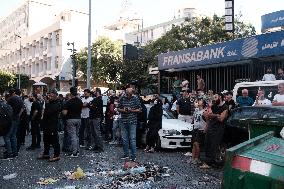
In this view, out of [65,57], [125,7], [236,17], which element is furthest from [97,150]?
[125,7]

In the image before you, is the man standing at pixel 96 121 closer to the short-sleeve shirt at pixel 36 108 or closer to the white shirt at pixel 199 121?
the short-sleeve shirt at pixel 36 108

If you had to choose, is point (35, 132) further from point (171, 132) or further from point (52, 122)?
point (171, 132)

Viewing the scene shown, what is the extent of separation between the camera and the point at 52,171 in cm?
866

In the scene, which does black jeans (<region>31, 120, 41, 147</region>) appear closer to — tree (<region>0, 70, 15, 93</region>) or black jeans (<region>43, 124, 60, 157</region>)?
black jeans (<region>43, 124, 60, 157</region>)

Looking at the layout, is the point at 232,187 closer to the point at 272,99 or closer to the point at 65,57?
the point at 272,99

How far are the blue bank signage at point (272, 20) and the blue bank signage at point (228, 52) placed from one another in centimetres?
494

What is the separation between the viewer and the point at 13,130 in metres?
10.6

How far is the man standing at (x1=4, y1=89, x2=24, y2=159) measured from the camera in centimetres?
1052

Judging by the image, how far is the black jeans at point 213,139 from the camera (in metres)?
8.86

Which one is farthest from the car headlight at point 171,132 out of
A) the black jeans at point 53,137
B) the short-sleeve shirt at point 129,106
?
the black jeans at point 53,137

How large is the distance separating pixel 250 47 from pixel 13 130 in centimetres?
1041

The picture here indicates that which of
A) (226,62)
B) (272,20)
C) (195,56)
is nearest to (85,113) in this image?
(226,62)

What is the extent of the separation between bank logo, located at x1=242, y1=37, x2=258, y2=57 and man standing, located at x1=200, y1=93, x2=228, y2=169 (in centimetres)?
855

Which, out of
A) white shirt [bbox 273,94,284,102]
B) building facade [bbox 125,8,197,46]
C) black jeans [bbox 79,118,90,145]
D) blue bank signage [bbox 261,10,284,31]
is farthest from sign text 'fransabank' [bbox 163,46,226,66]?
building facade [bbox 125,8,197,46]
